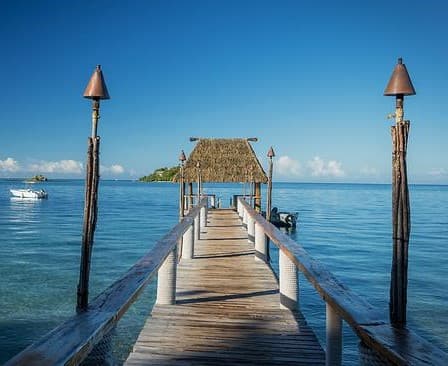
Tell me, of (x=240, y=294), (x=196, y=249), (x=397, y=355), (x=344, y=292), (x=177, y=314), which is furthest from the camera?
(x=196, y=249)

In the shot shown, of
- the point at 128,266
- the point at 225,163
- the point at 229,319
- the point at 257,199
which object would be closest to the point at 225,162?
the point at 225,163

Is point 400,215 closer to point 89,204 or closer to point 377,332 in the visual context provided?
point 377,332

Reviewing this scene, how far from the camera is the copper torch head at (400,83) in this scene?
10.7 ft

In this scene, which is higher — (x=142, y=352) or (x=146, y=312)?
(x=142, y=352)

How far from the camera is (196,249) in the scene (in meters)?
10.8

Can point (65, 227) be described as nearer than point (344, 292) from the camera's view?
No

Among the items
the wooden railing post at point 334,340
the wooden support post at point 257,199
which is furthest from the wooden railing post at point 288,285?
the wooden support post at point 257,199

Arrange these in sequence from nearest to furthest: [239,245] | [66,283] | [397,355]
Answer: [397,355] → [239,245] → [66,283]

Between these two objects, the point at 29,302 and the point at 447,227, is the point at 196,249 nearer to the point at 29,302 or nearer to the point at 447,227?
the point at 29,302

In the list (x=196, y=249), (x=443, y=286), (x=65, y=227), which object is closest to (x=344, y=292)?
(x=196, y=249)

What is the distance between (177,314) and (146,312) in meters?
6.95

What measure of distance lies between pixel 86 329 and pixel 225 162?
23193 mm

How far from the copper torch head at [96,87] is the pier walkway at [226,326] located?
2.50 meters

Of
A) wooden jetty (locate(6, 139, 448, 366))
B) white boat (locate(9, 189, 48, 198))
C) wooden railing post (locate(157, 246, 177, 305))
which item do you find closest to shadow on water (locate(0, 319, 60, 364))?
wooden jetty (locate(6, 139, 448, 366))
